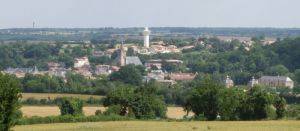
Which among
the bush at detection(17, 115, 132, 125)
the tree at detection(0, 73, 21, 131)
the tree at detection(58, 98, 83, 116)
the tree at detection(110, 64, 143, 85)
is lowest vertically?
the tree at detection(110, 64, 143, 85)

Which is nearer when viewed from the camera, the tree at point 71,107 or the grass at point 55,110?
the tree at point 71,107

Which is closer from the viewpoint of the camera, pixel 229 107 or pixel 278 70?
pixel 229 107

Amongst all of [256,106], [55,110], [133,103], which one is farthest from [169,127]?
[55,110]

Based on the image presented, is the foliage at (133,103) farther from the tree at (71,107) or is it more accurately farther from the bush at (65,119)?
the bush at (65,119)

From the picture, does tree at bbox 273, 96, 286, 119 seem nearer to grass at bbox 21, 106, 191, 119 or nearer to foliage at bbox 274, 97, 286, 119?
foliage at bbox 274, 97, 286, 119

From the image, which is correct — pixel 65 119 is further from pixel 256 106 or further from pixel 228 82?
pixel 228 82

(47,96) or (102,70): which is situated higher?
(47,96)

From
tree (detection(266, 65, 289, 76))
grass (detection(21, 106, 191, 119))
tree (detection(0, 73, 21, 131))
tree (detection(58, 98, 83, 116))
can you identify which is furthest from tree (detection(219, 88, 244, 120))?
tree (detection(266, 65, 289, 76))

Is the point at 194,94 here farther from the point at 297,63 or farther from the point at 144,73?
the point at 297,63

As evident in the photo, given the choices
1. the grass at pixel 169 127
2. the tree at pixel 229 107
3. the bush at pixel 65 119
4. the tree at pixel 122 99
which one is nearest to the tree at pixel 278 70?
the tree at pixel 122 99

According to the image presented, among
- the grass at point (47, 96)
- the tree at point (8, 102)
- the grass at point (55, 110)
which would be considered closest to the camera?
the tree at point (8, 102)

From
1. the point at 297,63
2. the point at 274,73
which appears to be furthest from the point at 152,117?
the point at 297,63
